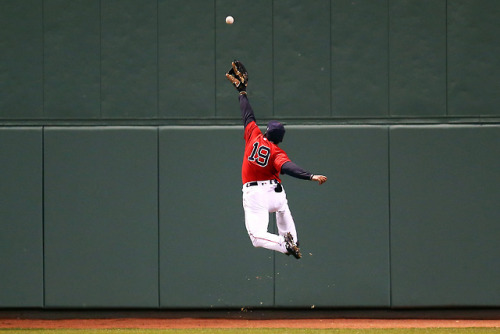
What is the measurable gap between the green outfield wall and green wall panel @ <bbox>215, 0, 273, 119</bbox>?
0.02 m

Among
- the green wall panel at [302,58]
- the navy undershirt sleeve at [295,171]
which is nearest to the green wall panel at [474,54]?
the green wall panel at [302,58]

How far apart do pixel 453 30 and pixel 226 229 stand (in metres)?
4.40

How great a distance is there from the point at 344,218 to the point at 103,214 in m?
3.52

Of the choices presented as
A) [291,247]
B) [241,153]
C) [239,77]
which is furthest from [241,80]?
[241,153]

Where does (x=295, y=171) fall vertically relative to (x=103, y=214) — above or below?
above

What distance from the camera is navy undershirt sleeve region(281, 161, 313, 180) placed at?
25.6ft

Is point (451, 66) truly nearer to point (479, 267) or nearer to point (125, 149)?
point (479, 267)

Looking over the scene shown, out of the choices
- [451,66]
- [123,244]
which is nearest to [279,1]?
[451,66]

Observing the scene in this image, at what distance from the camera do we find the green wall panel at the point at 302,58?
1115 cm

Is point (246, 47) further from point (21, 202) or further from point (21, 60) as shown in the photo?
point (21, 202)

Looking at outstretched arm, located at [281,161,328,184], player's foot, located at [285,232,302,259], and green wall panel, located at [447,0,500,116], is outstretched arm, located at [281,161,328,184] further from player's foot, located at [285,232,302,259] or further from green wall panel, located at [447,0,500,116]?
green wall panel, located at [447,0,500,116]

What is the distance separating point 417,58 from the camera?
438 inches

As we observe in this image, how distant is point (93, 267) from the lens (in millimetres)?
11172

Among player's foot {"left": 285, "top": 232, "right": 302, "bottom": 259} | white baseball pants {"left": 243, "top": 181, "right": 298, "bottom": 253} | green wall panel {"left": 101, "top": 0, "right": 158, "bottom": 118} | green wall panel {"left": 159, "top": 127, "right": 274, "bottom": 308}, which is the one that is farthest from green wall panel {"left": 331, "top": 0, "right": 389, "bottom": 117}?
player's foot {"left": 285, "top": 232, "right": 302, "bottom": 259}
